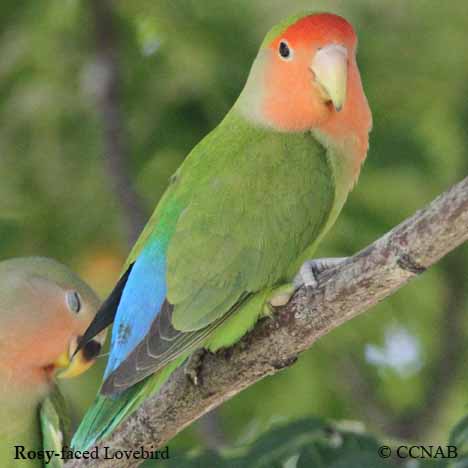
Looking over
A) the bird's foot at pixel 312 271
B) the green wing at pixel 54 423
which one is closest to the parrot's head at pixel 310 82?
the bird's foot at pixel 312 271

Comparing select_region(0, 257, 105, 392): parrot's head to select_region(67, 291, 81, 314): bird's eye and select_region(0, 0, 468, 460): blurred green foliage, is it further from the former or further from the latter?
select_region(0, 0, 468, 460): blurred green foliage

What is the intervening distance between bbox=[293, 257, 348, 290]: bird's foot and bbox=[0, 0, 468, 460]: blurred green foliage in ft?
4.02

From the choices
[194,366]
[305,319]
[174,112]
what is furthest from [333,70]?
[174,112]

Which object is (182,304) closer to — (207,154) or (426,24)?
(207,154)

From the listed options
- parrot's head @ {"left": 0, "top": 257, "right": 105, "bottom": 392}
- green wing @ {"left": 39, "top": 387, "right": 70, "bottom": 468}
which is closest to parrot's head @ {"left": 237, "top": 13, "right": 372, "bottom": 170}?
parrot's head @ {"left": 0, "top": 257, "right": 105, "bottom": 392}

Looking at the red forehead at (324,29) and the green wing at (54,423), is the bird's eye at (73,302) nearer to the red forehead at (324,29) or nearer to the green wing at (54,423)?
the green wing at (54,423)

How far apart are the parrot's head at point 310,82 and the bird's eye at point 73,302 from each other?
0.67 metres

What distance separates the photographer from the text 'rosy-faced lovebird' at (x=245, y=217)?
8.36 ft

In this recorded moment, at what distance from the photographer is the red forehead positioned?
2797mm

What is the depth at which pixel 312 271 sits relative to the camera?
2.52m

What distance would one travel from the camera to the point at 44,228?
4.09 metres

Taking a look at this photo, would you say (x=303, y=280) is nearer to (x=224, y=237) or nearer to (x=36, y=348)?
(x=224, y=237)

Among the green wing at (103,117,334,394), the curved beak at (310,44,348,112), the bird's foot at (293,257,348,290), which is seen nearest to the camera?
the bird's foot at (293,257,348,290)

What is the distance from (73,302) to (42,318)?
0.29 feet
